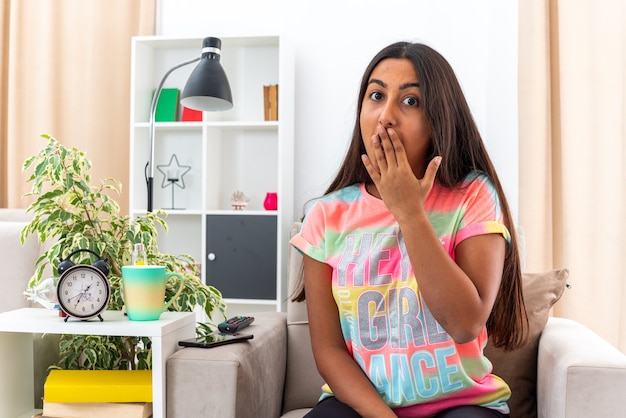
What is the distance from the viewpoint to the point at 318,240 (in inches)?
52.5

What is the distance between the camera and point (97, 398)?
137cm

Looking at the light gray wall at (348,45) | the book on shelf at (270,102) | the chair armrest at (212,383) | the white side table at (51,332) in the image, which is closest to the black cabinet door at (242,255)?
the light gray wall at (348,45)

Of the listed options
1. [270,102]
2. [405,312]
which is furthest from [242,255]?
[405,312]

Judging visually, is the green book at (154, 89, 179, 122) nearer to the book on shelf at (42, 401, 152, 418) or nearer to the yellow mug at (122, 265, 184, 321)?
the yellow mug at (122, 265, 184, 321)

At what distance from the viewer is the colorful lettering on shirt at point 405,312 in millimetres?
1200

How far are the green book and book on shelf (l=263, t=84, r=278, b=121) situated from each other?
434mm

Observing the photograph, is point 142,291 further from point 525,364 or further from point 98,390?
point 525,364

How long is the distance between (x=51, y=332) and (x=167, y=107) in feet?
6.02

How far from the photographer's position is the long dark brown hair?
4.02 feet

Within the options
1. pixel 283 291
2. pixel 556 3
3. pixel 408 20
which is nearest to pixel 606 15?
pixel 556 3

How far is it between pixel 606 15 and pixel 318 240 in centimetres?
172

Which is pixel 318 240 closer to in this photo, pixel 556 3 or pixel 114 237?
pixel 114 237

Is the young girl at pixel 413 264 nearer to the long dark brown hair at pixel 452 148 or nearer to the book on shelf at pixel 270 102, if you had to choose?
the long dark brown hair at pixel 452 148

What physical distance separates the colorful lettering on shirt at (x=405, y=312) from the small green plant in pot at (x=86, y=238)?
1.62 ft
